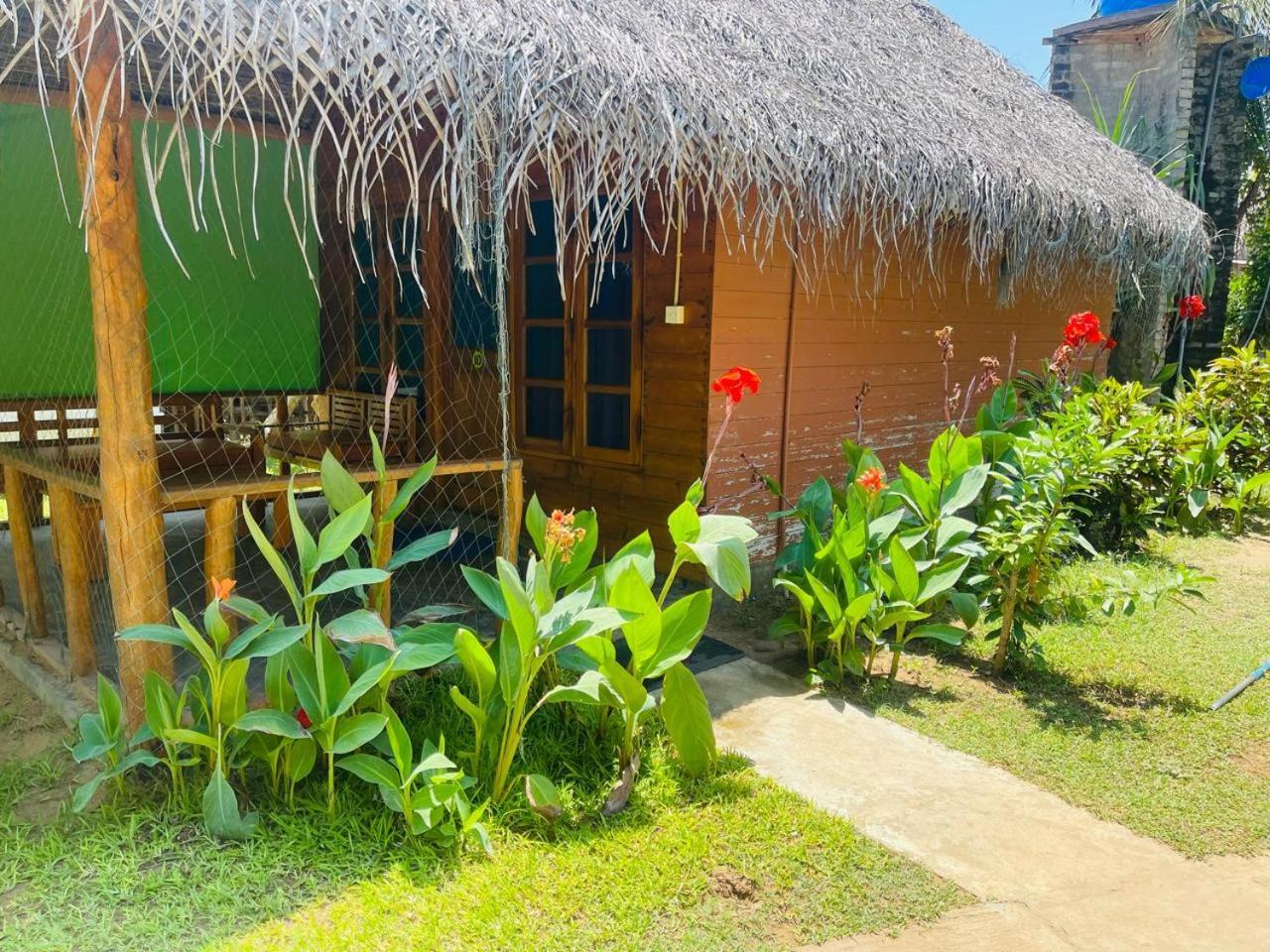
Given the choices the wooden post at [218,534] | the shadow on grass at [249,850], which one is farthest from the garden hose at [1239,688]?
the wooden post at [218,534]

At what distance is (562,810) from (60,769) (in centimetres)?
154

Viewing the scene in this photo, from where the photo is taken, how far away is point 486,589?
2725 millimetres

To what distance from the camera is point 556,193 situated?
2.88m

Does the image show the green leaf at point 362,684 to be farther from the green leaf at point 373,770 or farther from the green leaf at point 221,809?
the green leaf at point 221,809

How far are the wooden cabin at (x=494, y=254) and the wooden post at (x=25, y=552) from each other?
0.01 m

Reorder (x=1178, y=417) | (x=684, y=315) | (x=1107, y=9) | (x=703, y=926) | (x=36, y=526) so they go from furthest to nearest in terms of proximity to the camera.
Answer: (x=1107, y=9) < (x=1178, y=417) < (x=36, y=526) < (x=684, y=315) < (x=703, y=926)

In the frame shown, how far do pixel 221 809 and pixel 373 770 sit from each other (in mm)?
391

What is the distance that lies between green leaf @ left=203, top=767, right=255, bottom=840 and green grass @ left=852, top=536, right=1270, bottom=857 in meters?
2.26

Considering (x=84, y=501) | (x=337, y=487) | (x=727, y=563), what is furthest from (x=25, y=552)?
(x=727, y=563)

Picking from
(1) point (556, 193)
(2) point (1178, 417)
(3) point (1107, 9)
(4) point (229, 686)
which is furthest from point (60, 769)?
(3) point (1107, 9)

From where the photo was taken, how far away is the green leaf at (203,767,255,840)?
2332 mm

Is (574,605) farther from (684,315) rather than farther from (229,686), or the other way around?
(684,315)

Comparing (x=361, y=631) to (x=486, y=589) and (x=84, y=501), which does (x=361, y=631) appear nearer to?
(x=486, y=589)

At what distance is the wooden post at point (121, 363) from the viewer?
233cm
